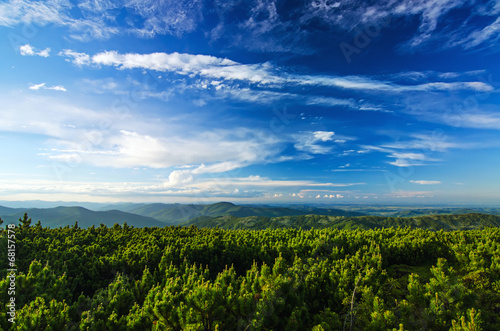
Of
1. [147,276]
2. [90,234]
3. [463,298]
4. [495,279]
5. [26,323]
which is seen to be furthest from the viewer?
[90,234]

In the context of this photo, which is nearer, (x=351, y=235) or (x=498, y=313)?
(x=498, y=313)

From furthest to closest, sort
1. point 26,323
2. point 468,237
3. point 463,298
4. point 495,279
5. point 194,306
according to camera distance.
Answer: point 468,237
point 495,279
point 463,298
point 194,306
point 26,323

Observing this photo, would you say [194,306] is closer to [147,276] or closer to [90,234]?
[147,276]

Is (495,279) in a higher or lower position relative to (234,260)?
higher

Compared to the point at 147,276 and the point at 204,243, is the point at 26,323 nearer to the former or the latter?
the point at 147,276

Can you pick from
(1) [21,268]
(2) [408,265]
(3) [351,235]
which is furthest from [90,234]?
(2) [408,265]

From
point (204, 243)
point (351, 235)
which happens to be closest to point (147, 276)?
point (204, 243)
